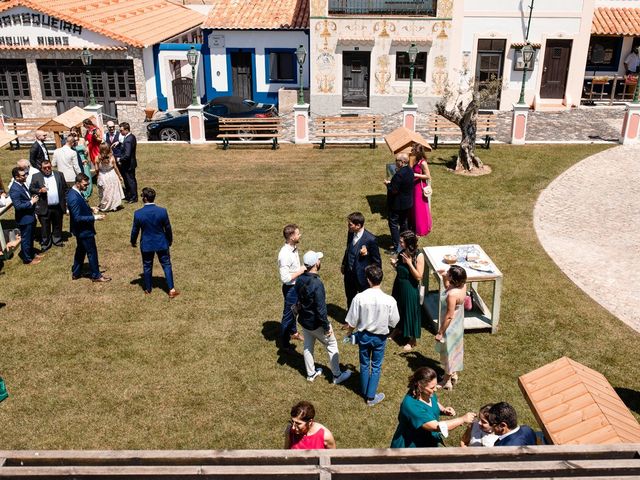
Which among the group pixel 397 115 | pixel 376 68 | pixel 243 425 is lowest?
pixel 243 425

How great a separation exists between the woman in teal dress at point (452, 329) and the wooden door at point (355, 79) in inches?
772

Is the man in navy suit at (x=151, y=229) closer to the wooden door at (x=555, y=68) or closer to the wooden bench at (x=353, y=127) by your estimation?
the wooden bench at (x=353, y=127)

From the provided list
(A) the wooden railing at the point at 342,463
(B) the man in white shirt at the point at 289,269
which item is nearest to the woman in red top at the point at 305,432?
(A) the wooden railing at the point at 342,463

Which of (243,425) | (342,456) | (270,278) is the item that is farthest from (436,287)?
(342,456)

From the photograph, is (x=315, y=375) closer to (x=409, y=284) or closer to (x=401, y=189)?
(x=409, y=284)

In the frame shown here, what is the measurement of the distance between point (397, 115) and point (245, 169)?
9.74 m

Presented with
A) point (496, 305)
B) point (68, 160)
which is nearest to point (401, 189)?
point (496, 305)

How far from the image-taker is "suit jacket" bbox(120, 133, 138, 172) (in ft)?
48.2

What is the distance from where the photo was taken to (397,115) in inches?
1026

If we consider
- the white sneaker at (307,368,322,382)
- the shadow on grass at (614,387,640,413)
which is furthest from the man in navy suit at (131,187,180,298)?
the shadow on grass at (614,387,640,413)

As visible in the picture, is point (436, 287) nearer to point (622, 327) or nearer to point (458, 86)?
point (622, 327)

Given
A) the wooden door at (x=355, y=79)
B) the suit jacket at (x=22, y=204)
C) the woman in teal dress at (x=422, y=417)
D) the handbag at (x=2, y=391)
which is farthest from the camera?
the wooden door at (x=355, y=79)

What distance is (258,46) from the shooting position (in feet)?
94.6

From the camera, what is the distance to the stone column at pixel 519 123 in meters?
20.4
